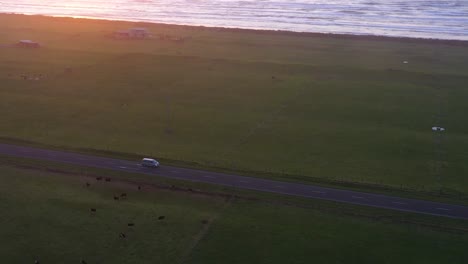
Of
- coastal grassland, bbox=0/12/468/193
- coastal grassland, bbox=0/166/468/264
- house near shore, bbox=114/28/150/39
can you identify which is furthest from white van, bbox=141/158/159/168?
house near shore, bbox=114/28/150/39

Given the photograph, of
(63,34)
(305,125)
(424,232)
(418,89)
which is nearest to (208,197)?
(424,232)

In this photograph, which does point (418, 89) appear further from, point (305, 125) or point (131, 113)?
point (131, 113)

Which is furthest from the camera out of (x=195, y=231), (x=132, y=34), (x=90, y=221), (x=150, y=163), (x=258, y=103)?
(x=132, y=34)

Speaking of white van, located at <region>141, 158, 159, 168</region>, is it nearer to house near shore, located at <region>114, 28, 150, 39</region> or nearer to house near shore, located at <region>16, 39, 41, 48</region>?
house near shore, located at <region>16, 39, 41, 48</region>

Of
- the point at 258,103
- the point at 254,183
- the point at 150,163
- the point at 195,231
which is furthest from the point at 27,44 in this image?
the point at 195,231

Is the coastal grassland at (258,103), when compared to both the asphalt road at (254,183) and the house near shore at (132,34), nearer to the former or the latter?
the asphalt road at (254,183)

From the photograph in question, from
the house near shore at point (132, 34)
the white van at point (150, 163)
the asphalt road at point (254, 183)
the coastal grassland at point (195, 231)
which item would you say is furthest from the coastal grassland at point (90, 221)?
the house near shore at point (132, 34)

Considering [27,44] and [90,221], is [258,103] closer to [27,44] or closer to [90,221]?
[90,221]
